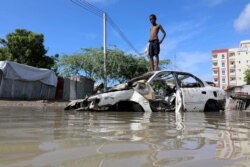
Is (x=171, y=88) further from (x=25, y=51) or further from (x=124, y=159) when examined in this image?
(x=25, y=51)

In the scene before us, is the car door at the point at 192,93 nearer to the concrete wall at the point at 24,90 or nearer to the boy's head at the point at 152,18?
the boy's head at the point at 152,18

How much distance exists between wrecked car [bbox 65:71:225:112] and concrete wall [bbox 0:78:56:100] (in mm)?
8716

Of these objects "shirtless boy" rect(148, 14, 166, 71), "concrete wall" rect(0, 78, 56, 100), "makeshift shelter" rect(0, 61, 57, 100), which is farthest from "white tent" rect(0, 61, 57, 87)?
"shirtless boy" rect(148, 14, 166, 71)

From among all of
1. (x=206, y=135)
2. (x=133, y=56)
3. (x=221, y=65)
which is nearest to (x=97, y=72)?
(x=133, y=56)

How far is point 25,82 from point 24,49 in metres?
17.3

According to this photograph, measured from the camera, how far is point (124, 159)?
8.19ft

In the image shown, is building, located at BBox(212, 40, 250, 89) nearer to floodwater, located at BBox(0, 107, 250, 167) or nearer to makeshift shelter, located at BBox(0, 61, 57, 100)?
makeshift shelter, located at BBox(0, 61, 57, 100)

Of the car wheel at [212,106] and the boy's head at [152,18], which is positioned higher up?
the boy's head at [152,18]

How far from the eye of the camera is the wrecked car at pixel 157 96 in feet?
30.0

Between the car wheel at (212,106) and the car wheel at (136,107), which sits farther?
the car wheel at (212,106)

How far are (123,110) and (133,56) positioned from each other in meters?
23.1

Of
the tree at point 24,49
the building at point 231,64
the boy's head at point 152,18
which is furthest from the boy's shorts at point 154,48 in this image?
the building at point 231,64

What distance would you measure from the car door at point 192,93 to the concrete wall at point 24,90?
32.3ft

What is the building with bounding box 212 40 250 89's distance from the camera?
11144 cm
